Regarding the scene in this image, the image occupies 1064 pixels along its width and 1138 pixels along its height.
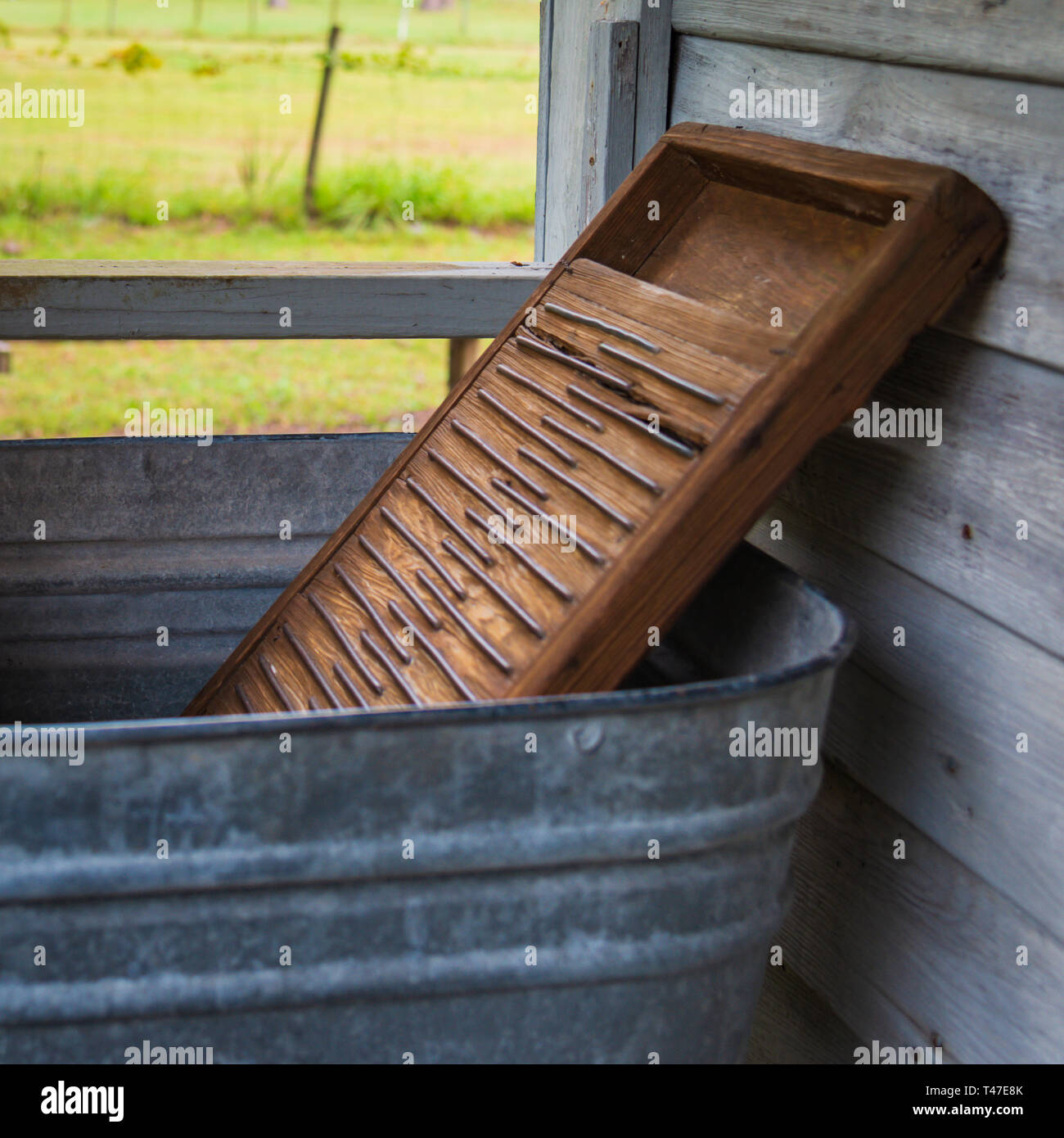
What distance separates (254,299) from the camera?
2062 millimetres

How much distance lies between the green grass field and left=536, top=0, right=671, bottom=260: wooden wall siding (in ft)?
13.7

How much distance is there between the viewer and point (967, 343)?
1.45 m

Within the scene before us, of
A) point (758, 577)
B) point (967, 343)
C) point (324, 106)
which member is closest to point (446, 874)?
point (758, 577)

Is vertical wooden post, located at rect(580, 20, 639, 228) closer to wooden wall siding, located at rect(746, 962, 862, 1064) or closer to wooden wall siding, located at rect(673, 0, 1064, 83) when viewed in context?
wooden wall siding, located at rect(673, 0, 1064, 83)

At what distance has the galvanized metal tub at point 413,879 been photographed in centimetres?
111

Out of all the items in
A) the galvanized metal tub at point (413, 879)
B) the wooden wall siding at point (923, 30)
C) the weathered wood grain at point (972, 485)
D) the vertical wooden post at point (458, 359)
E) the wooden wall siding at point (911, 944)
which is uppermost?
the wooden wall siding at point (923, 30)

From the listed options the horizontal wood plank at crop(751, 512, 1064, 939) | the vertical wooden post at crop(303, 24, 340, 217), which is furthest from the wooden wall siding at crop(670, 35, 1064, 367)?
the vertical wooden post at crop(303, 24, 340, 217)

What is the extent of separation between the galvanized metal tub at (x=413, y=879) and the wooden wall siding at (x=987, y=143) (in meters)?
0.37

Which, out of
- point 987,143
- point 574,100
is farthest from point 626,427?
point 574,100

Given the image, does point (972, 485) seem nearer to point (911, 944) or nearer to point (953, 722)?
point (953, 722)

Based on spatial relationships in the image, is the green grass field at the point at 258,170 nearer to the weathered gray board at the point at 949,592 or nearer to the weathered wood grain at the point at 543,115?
the weathered wood grain at the point at 543,115

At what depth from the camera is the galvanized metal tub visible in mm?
1112

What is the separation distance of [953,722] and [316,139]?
25.2ft

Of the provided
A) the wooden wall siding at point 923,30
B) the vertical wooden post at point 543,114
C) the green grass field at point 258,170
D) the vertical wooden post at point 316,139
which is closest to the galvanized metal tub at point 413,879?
the wooden wall siding at point 923,30
